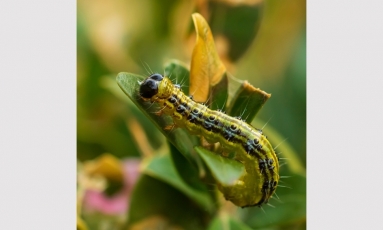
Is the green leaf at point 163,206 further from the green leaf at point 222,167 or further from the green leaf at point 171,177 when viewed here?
the green leaf at point 222,167

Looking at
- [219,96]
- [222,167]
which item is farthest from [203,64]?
[222,167]

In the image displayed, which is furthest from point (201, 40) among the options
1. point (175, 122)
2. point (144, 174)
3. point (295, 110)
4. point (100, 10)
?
point (100, 10)

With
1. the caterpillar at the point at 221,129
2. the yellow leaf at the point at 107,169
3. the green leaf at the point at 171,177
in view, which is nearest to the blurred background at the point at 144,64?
the yellow leaf at the point at 107,169

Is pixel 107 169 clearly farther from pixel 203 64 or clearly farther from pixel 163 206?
pixel 203 64

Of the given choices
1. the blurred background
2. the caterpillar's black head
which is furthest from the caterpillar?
the blurred background

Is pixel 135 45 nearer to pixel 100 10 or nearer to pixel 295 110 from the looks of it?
pixel 100 10

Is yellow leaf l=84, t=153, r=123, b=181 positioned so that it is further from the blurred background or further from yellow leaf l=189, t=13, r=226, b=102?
yellow leaf l=189, t=13, r=226, b=102
